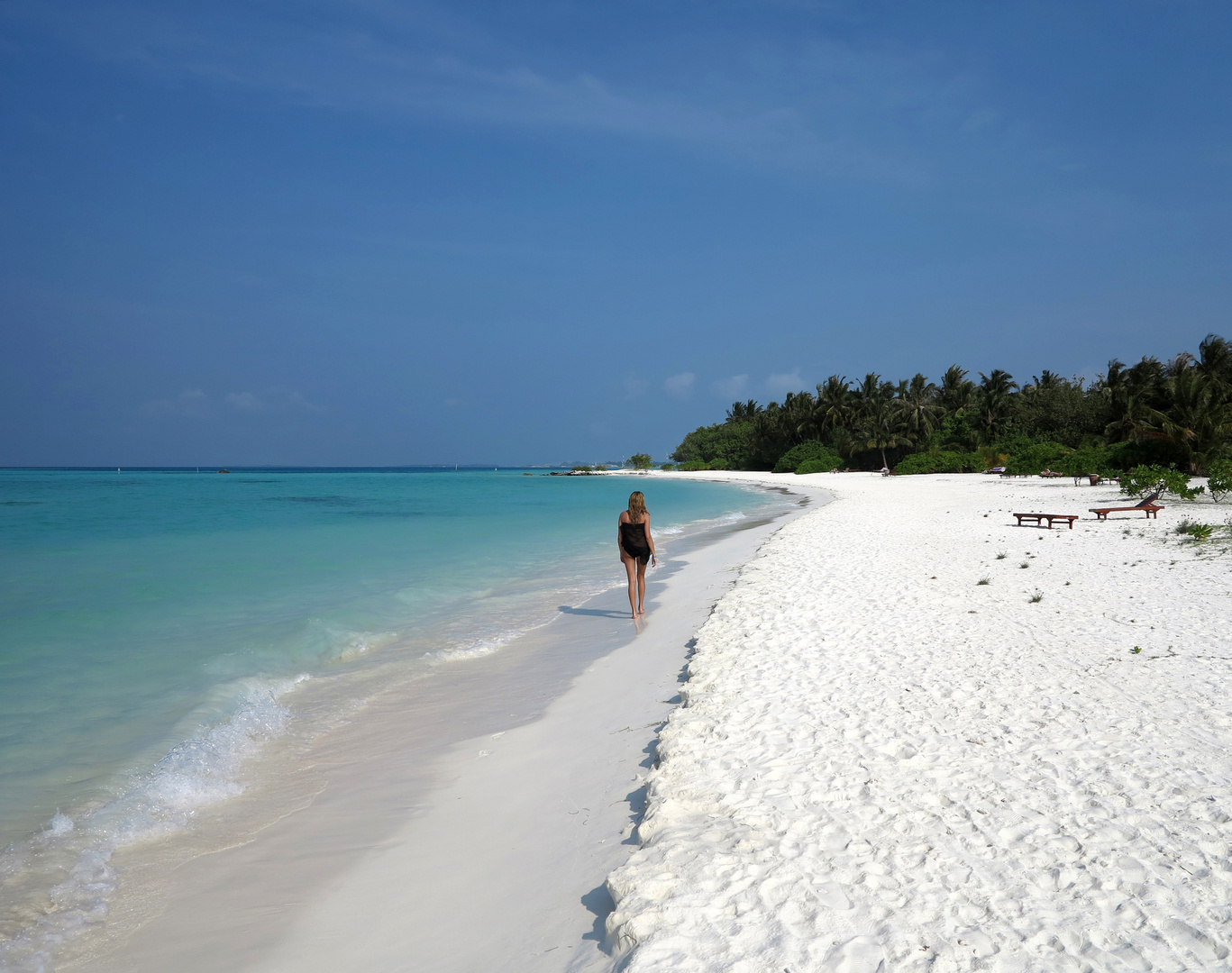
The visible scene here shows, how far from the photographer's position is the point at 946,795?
3.92m

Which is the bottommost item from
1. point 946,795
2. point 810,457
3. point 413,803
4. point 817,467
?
point 413,803

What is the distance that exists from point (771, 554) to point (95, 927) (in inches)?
498

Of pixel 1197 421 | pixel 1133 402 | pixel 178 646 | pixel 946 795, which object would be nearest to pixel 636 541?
pixel 946 795

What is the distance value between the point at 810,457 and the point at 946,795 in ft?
248

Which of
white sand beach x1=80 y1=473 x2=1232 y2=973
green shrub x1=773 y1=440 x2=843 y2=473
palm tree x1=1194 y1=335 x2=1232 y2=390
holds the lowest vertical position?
white sand beach x1=80 y1=473 x2=1232 y2=973

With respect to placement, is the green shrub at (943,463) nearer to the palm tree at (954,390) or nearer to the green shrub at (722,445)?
the palm tree at (954,390)

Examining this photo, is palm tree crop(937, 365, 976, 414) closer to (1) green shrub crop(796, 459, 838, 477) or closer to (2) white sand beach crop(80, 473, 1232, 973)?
(1) green shrub crop(796, 459, 838, 477)

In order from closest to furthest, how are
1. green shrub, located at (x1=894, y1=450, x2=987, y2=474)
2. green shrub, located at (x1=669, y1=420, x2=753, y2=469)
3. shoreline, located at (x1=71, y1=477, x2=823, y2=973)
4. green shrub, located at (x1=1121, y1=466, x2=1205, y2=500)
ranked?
shoreline, located at (x1=71, y1=477, x2=823, y2=973)
green shrub, located at (x1=1121, y1=466, x2=1205, y2=500)
green shrub, located at (x1=894, y1=450, x2=987, y2=474)
green shrub, located at (x1=669, y1=420, x2=753, y2=469)

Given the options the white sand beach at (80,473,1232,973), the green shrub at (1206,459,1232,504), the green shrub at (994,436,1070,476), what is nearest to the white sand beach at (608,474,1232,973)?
the white sand beach at (80,473,1232,973)

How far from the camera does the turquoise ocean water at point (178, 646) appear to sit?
443cm

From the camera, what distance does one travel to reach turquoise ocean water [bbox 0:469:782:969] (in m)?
4.43

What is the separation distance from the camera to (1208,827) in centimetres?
346

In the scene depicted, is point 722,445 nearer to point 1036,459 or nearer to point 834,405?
point 834,405

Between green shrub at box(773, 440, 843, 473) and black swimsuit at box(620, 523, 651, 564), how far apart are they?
68.7m
